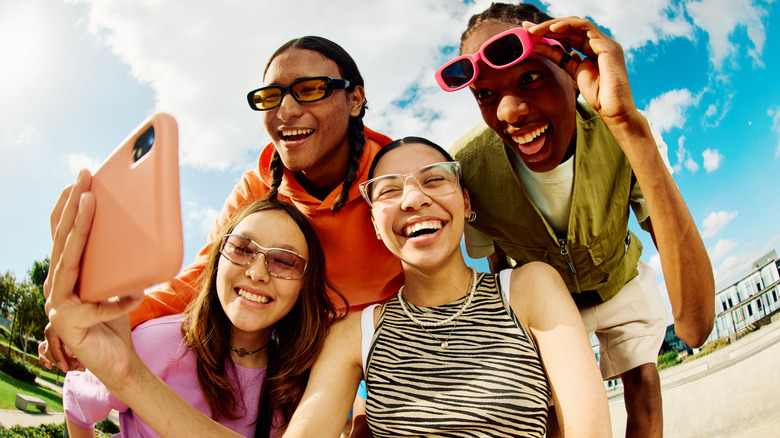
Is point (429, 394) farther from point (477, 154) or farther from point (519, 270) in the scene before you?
point (477, 154)

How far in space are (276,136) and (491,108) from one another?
4.88ft

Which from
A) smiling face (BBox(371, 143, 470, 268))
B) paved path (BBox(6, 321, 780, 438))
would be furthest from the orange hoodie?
paved path (BBox(6, 321, 780, 438))

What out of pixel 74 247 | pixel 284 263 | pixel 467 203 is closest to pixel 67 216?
Result: pixel 74 247

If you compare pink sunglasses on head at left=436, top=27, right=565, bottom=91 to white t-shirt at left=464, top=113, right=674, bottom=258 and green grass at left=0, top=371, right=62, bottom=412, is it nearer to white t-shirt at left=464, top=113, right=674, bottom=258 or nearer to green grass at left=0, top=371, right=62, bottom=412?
white t-shirt at left=464, top=113, right=674, bottom=258

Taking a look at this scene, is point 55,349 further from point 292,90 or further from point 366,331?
point 292,90

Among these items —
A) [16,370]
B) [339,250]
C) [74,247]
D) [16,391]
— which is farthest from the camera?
[16,370]

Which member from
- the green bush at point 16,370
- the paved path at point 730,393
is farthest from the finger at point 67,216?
the green bush at point 16,370

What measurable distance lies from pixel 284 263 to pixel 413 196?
88 centimetres

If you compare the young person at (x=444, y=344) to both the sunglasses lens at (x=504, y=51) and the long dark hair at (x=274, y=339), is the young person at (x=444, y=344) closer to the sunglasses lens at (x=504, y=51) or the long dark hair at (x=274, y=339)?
the long dark hair at (x=274, y=339)

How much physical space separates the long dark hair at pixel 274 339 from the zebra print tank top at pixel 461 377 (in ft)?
1.72

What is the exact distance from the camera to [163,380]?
2.44 metres

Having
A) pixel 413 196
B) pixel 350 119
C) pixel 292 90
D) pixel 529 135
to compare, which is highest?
pixel 350 119

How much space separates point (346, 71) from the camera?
326 cm

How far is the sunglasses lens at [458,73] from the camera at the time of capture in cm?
244
